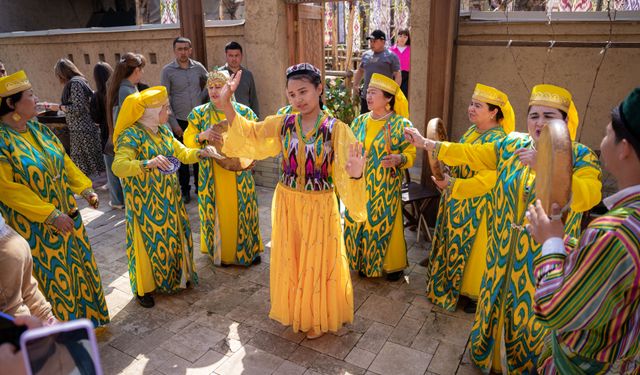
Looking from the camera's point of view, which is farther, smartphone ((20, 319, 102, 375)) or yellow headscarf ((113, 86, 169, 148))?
yellow headscarf ((113, 86, 169, 148))

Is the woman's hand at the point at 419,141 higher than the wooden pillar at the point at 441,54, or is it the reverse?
the wooden pillar at the point at 441,54

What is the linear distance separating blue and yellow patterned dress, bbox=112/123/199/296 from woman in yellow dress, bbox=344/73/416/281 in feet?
5.16

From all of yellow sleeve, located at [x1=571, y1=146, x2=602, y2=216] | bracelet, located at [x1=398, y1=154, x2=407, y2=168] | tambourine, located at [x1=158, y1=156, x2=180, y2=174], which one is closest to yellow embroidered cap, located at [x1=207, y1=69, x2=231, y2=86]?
tambourine, located at [x1=158, y1=156, x2=180, y2=174]

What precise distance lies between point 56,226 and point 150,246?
1.00 metres

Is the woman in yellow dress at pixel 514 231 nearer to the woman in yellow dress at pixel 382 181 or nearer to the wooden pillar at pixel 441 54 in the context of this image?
the woman in yellow dress at pixel 382 181

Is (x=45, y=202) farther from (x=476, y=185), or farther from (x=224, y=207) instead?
(x=476, y=185)

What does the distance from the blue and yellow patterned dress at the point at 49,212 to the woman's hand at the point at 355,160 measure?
1.97 m

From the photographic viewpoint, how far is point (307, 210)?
3.29m

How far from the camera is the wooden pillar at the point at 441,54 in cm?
488

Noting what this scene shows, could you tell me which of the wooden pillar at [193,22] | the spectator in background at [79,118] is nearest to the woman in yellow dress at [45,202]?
the spectator in background at [79,118]

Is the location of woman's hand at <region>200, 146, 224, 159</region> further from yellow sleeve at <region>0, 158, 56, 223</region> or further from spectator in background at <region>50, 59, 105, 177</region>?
spectator in background at <region>50, 59, 105, 177</region>

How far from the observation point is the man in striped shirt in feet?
4.77

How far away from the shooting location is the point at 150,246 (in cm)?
395

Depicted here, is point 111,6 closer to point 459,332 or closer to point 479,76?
point 479,76
